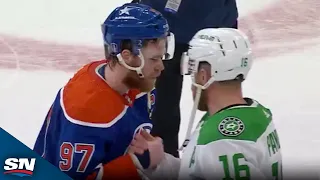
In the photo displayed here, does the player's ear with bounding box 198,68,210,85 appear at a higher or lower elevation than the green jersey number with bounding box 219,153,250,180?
higher

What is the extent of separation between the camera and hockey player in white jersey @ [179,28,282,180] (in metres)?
1.42

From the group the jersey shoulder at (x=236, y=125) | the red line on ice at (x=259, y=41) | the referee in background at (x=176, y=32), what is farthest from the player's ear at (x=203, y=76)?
the red line on ice at (x=259, y=41)

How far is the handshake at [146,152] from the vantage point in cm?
168

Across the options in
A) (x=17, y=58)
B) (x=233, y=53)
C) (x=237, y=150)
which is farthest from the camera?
(x=17, y=58)

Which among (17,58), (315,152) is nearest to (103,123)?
(315,152)

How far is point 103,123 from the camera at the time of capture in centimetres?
165

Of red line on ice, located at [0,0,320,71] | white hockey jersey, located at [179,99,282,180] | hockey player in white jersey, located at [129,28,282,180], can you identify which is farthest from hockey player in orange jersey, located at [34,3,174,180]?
red line on ice, located at [0,0,320,71]

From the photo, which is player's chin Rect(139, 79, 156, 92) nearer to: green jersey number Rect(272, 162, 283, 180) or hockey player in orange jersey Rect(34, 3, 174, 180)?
hockey player in orange jersey Rect(34, 3, 174, 180)

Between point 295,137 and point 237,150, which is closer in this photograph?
point 237,150

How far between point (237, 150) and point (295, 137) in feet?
4.36

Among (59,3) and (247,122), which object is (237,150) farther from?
(59,3)

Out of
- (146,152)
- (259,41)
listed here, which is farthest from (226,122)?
(259,41)

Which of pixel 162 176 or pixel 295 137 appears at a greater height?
pixel 162 176

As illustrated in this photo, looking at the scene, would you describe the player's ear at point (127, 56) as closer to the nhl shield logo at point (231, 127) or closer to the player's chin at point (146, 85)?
the player's chin at point (146, 85)
